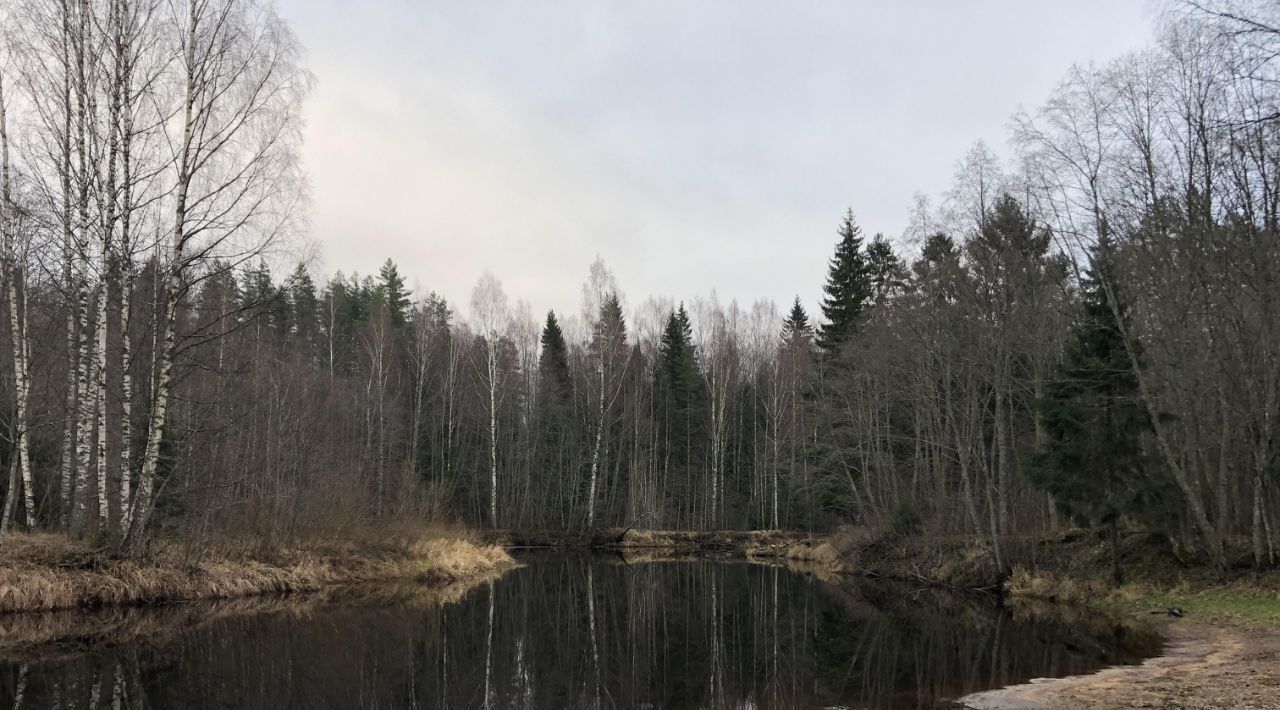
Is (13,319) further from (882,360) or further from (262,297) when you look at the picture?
(882,360)

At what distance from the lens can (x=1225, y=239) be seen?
1540 cm

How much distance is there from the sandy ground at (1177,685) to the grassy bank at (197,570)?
14889mm

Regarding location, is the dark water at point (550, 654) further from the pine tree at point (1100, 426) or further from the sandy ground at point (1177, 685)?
the pine tree at point (1100, 426)

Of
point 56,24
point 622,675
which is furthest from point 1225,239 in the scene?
point 56,24

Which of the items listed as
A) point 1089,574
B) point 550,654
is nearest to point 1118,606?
point 1089,574

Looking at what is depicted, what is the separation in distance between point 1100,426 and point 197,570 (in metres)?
21.0

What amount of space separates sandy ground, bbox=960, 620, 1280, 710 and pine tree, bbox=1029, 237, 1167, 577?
21.6 ft

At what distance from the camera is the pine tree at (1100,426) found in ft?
57.2

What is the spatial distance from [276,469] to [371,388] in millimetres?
20057

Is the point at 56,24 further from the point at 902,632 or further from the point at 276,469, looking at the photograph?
the point at 902,632

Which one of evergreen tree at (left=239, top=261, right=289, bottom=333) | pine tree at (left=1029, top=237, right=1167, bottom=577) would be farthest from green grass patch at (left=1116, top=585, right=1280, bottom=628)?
evergreen tree at (left=239, top=261, right=289, bottom=333)

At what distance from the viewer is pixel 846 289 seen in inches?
1585

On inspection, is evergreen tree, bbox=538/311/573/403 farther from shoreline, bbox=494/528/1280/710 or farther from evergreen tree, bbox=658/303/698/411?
shoreline, bbox=494/528/1280/710

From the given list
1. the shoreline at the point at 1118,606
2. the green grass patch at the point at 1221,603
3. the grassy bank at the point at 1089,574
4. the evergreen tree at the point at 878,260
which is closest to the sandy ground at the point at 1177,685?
the shoreline at the point at 1118,606
